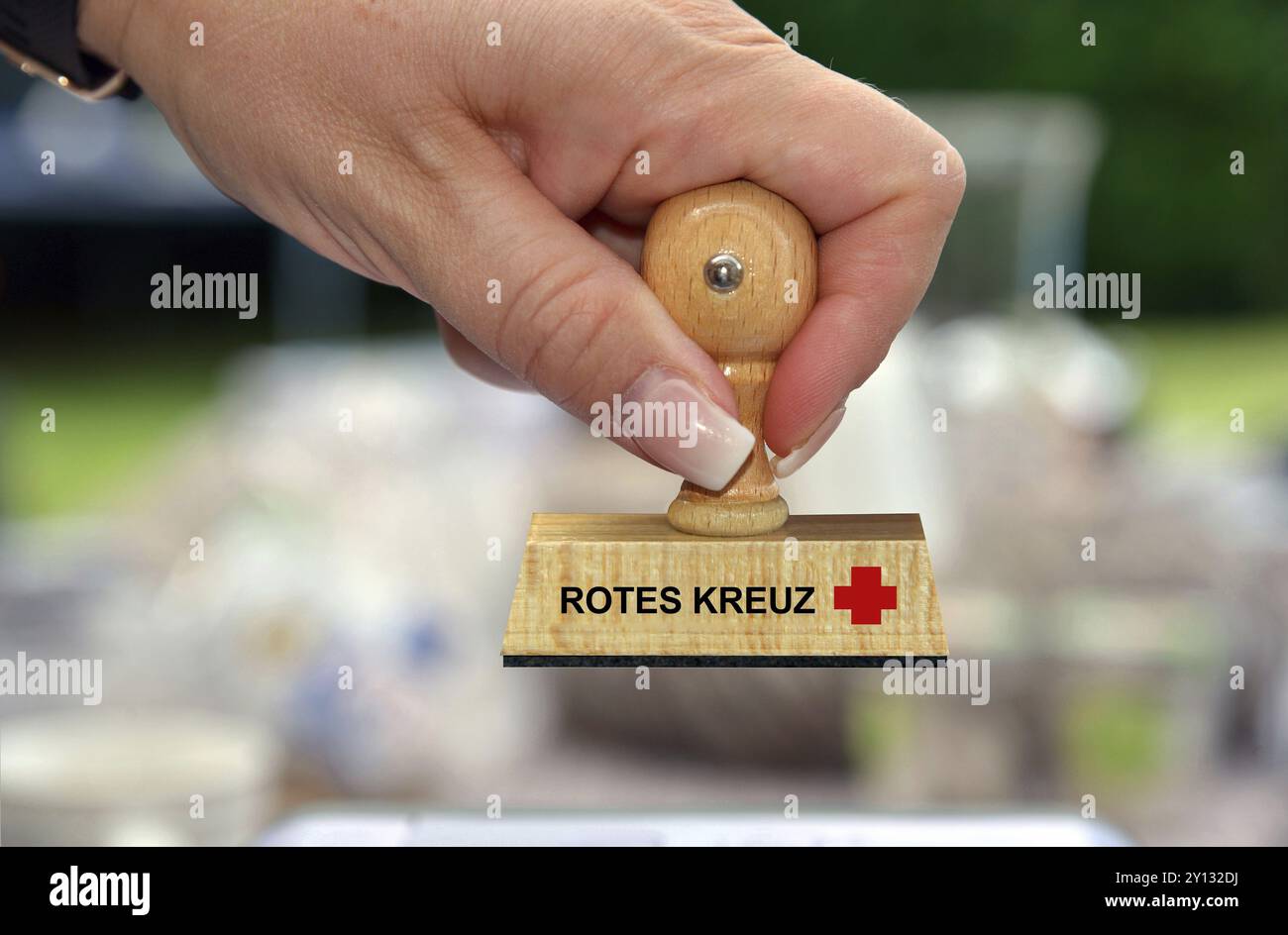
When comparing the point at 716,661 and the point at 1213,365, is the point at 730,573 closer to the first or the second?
the point at 716,661

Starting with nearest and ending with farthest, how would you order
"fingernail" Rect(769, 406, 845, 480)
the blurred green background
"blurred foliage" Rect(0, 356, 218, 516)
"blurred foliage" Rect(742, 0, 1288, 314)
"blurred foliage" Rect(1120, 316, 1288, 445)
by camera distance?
"fingernail" Rect(769, 406, 845, 480), "blurred foliage" Rect(0, 356, 218, 516), "blurred foliage" Rect(1120, 316, 1288, 445), the blurred green background, "blurred foliage" Rect(742, 0, 1288, 314)

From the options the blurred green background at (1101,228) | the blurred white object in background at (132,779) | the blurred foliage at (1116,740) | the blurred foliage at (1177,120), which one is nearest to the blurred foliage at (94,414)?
the blurred green background at (1101,228)

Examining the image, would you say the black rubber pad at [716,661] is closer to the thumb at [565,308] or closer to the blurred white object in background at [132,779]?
the thumb at [565,308]

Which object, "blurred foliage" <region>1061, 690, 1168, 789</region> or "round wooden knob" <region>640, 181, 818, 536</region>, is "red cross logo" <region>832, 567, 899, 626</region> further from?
"blurred foliage" <region>1061, 690, 1168, 789</region>

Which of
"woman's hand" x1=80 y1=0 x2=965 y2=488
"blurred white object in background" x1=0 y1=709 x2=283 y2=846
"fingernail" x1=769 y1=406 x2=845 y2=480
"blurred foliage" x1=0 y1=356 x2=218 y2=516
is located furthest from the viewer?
"blurred foliage" x1=0 y1=356 x2=218 y2=516

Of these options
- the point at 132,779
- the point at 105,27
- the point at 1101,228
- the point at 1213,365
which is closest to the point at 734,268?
the point at 105,27

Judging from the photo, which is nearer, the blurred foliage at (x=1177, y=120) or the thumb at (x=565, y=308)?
the thumb at (x=565, y=308)

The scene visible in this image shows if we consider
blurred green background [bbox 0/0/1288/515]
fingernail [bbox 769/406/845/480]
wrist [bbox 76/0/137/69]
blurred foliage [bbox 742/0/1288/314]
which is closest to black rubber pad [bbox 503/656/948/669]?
fingernail [bbox 769/406/845/480]
